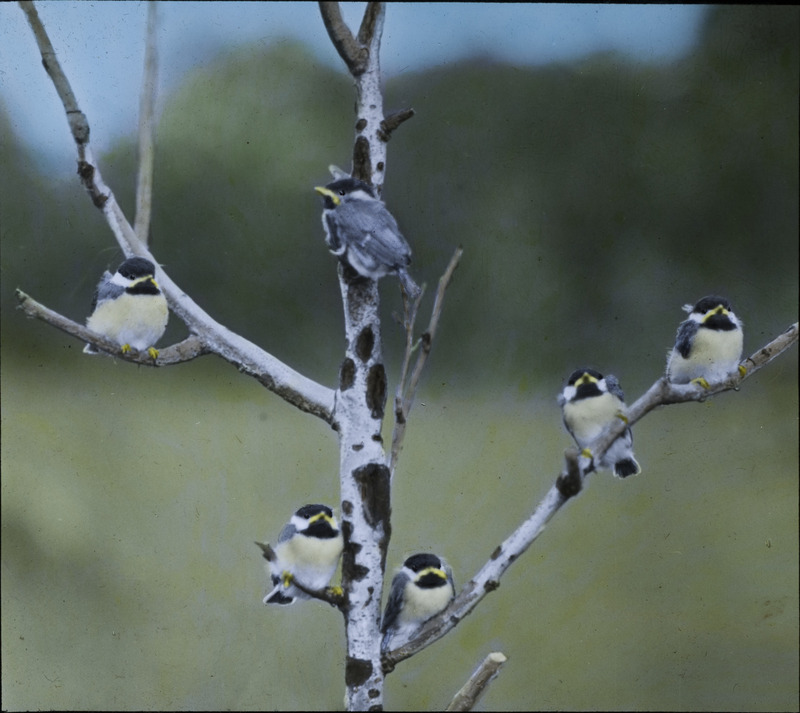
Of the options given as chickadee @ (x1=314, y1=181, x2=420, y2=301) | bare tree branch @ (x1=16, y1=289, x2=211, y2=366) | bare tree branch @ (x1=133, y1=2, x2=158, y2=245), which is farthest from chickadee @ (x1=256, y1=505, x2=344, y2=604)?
bare tree branch @ (x1=133, y1=2, x2=158, y2=245)

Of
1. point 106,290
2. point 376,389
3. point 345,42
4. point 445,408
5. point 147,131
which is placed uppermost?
point 147,131

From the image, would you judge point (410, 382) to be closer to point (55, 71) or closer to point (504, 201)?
point (504, 201)

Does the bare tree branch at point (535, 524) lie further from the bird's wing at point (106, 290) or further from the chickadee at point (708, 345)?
the bird's wing at point (106, 290)

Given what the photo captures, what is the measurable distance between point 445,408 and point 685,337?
0.61m

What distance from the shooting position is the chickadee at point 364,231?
174cm

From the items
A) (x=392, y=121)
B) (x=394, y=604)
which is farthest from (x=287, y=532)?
(x=392, y=121)

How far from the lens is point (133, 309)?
1920mm

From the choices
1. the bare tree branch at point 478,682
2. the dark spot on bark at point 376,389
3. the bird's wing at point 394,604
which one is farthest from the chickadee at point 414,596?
the dark spot on bark at point 376,389

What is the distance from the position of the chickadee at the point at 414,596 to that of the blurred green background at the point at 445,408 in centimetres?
5

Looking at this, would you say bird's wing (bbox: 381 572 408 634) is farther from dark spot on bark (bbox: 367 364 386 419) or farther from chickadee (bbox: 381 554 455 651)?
dark spot on bark (bbox: 367 364 386 419)

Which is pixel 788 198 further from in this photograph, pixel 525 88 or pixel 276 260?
pixel 276 260

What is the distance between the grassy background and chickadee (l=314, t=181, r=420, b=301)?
0.42 meters

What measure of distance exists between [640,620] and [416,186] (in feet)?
4.12

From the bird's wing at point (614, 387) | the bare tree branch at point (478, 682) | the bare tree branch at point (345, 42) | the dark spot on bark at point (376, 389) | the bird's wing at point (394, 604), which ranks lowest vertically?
the bare tree branch at point (478, 682)
